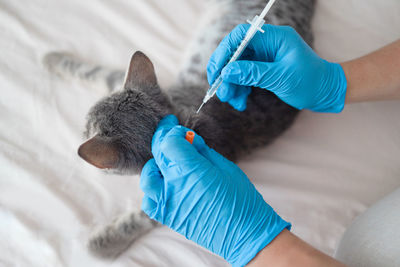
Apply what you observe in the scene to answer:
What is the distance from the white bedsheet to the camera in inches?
51.8

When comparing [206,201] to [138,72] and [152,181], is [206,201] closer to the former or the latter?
[152,181]

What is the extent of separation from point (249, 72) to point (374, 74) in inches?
24.5

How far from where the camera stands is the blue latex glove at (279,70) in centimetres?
108

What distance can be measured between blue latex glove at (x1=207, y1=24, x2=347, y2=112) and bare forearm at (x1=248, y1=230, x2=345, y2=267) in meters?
0.56

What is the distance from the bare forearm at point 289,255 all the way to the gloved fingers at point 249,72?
1.86 ft

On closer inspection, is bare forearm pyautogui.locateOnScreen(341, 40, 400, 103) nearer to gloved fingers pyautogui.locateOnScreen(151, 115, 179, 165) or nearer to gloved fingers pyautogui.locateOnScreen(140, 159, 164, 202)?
gloved fingers pyautogui.locateOnScreen(151, 115, 179, 165)

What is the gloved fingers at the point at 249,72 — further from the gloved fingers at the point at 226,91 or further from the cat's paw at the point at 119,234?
the cat's paw at the point at 119,234

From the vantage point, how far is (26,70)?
1.58 metres

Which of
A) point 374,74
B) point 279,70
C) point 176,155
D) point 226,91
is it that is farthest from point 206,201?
point 374,74

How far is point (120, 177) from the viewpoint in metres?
1.45

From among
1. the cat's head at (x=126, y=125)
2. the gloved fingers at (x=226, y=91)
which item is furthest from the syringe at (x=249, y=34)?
the cat's head at (x=126, y=125)

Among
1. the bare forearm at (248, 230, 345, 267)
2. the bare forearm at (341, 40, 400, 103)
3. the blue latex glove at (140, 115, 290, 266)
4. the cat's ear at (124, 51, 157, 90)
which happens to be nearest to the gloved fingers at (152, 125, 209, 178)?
the blue latex glove at (140, 115, 290, 266)

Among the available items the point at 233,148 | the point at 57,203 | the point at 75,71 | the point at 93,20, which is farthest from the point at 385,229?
the point at 93,20

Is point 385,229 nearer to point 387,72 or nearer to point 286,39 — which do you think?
point 387,72
